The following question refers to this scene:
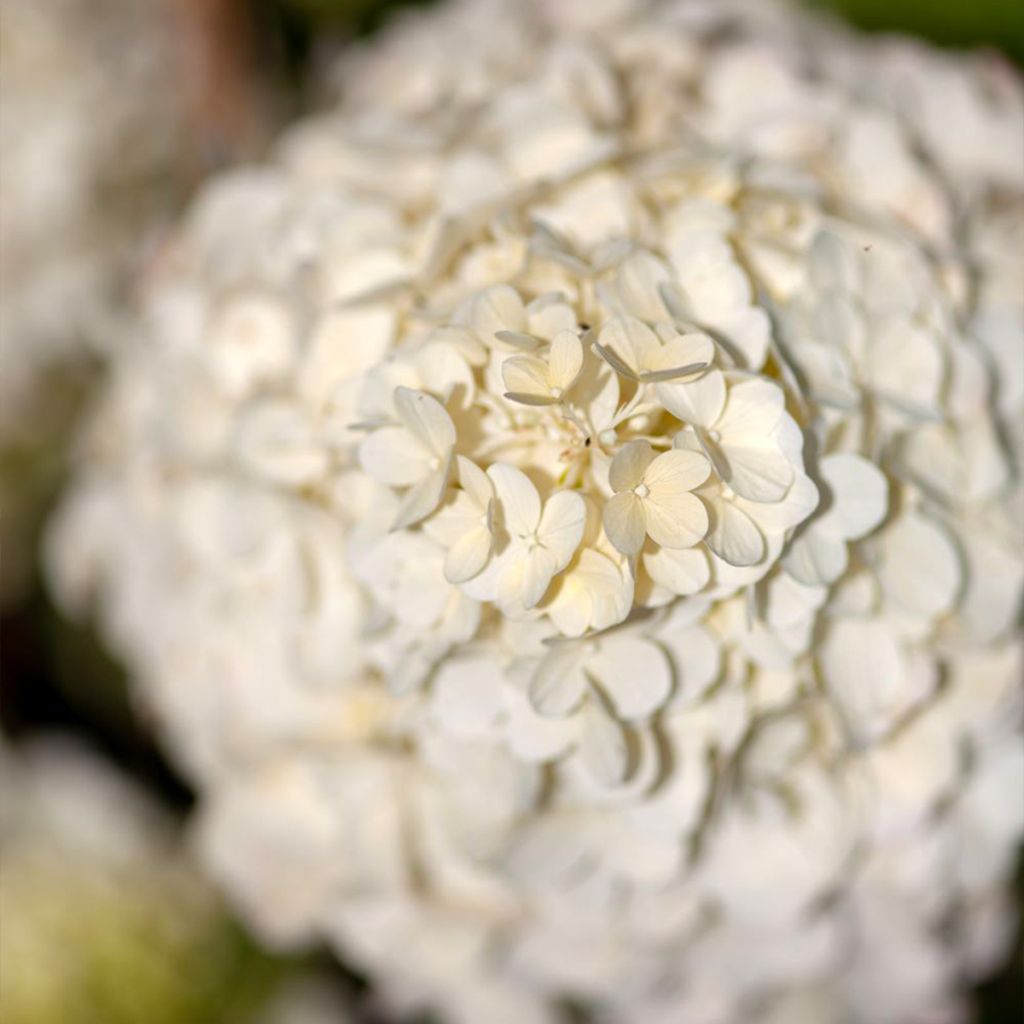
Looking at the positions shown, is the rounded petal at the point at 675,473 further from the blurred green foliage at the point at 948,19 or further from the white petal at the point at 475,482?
the blurred green foliage at the point at 948,19

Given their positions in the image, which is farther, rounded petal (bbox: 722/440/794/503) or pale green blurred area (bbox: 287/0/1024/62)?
pale green blurred area (bbox: 287/0/1024/62)

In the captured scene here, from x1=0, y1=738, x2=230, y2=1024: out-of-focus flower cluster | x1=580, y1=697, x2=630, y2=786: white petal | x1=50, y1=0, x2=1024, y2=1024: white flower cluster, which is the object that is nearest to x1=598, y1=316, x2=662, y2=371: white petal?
x1=50, y1=0, x2=1024, y2=1024: white flower cluster

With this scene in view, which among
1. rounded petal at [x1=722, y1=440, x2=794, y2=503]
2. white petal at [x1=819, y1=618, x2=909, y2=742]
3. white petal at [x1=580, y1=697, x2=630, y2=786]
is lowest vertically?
white petal at [x1=819, y1=618, x2=909, y2=742]

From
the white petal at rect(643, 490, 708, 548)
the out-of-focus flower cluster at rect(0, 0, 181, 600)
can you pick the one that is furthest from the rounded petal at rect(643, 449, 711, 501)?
the out-of-focus flower cluster at rect(0, 0, 181, 600)

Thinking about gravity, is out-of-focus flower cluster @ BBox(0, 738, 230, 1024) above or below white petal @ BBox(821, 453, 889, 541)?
below

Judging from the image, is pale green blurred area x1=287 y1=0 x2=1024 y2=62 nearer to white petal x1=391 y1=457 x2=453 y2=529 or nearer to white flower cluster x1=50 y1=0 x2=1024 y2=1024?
white flower cluster x1=50 y1=0 x2=1024 y2=1024

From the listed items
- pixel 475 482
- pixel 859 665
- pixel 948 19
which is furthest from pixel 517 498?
pixel 948 19

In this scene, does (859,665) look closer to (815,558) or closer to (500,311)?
(815,558)
